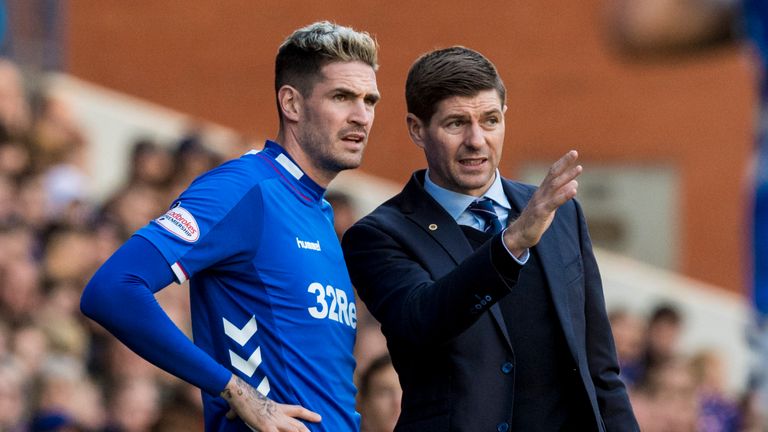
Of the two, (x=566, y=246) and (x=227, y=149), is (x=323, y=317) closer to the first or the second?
(x=566, y=246)

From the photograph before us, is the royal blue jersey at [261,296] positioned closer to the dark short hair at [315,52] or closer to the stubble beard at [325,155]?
the stubble beard at [325,155]

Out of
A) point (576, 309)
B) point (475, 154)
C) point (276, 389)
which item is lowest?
point (276, 389)

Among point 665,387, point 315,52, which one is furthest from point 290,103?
point 665,387

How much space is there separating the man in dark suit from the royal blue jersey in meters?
0.21

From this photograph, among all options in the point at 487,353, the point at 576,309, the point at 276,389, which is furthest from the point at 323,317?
the point at 576,309

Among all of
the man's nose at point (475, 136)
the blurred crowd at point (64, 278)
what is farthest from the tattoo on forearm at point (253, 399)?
the blurred crowd at point (64, 278)

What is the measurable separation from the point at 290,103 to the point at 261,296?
57 centimetres

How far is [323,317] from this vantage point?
348 cm

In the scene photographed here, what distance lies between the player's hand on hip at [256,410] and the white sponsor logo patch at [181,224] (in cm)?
35

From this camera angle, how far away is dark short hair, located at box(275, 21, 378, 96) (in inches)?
145

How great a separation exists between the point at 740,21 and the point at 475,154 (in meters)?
2.26

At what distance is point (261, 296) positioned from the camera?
3428 mm

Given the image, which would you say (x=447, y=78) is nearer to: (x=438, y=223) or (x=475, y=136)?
(x=475, y=136)

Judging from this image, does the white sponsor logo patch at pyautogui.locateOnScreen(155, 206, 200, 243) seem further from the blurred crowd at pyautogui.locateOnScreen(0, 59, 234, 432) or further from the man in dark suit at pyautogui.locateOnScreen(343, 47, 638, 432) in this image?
the blurred crowd at pyautogui.locateOnScreen(0, 59, 234, 432)
